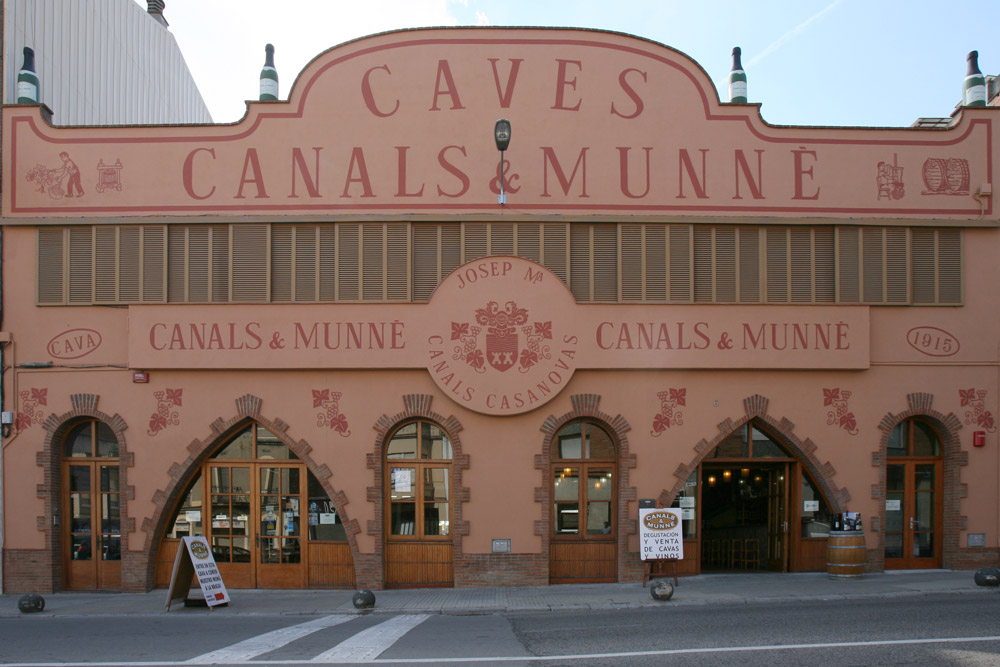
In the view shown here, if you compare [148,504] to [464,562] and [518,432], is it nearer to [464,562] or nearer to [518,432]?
[464,562]

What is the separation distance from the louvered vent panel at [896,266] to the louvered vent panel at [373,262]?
9.58 meters

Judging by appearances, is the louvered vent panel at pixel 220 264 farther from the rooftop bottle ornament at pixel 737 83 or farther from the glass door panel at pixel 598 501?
the rooftop bottle ornament at pixel 737 83

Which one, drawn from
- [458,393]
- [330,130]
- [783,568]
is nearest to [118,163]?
[330,130]

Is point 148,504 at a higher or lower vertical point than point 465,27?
lower

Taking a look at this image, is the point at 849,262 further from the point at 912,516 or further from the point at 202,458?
the point at 202,458

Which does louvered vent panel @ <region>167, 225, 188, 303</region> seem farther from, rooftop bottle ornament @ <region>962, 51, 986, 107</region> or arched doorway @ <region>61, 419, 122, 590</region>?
rooftop bottle ornament @ <region>962, 51, 986, 107</region>

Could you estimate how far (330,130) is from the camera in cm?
1574

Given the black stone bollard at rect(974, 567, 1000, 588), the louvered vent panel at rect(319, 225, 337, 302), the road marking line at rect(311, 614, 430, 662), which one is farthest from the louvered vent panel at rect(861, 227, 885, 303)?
the road marking line at rect(311, 614, 430, 662)

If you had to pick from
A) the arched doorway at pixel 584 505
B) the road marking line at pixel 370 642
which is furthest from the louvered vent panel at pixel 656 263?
the road marking line at pixel 370 642

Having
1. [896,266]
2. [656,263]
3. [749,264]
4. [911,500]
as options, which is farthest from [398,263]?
[911,500]

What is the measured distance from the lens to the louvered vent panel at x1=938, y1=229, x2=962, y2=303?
15.9m

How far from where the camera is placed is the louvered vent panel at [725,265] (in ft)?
51.5

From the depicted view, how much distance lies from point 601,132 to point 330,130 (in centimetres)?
513

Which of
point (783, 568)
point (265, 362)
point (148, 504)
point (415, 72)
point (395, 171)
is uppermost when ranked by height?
point (415, 72)
